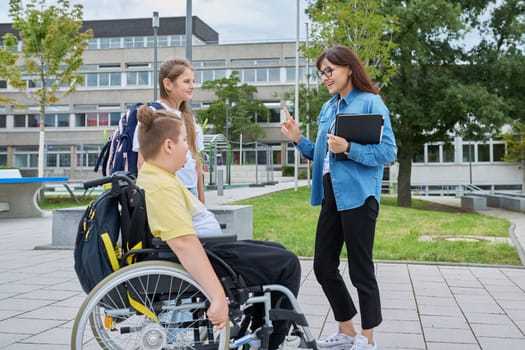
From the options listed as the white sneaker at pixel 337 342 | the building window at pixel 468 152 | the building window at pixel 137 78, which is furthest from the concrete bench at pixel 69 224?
the building window at pixel 137 78

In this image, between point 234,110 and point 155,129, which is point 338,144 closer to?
point 155,129

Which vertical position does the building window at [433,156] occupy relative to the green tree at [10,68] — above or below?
below

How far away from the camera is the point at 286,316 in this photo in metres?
2.65

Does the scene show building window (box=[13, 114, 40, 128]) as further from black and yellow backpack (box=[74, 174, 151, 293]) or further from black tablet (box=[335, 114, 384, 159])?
black and yellow backpack (box=[74, 174, 151, 293])

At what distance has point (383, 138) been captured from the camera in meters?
3.19

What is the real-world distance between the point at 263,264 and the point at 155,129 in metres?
0.75

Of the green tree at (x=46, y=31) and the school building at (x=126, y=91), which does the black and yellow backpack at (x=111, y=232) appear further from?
the school building at (x=126, y=91)

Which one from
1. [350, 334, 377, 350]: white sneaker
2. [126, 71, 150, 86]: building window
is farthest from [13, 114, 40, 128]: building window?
[350, 334, 377, 350]: white sneaker

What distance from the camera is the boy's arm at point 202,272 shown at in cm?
241

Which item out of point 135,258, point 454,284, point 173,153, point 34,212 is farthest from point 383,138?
point 34,212

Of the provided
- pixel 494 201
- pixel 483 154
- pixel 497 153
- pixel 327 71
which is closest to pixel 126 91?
pixel 483 154

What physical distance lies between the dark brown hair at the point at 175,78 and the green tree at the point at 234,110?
45.4 meters

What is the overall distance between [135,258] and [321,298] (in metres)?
2.74

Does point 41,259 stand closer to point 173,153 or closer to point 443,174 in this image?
point 173,153
